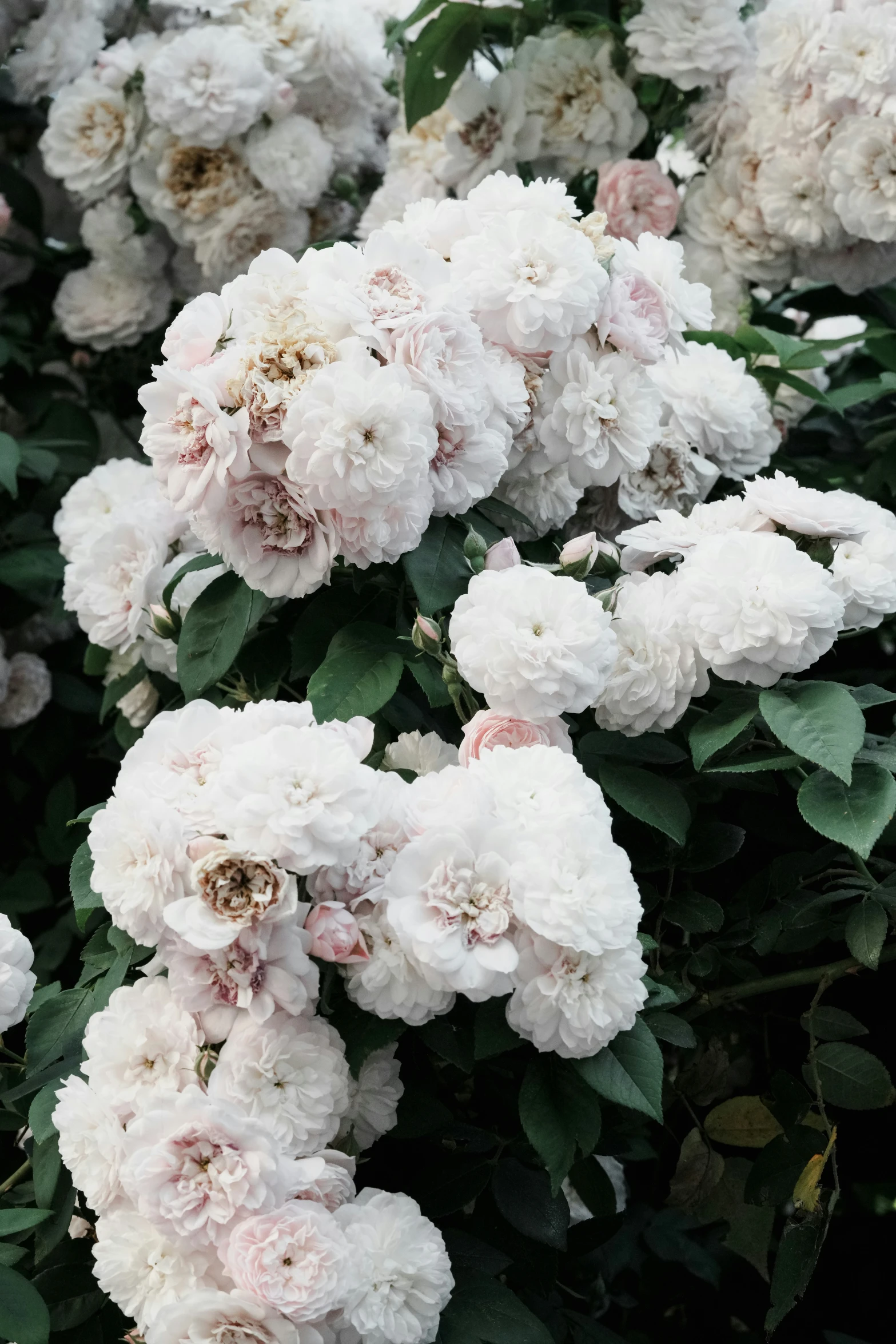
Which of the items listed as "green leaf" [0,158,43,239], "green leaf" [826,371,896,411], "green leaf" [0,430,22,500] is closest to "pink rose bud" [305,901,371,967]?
"green leaf" [0,430,22,500]

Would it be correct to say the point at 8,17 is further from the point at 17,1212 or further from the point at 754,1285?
the point at 754,1285

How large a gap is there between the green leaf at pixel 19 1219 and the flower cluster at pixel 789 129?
1086 mm

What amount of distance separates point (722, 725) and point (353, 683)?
0.76ft

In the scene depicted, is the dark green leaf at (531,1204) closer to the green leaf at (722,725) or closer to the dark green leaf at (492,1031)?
the dark green leaf at (492,1031)

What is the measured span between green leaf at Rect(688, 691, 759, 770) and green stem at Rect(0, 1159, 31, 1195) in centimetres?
50

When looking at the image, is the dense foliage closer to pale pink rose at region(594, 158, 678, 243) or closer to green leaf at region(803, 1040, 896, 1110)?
green leaf at region(803, 1040, 896, 1110)

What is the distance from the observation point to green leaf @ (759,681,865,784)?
0.72 m

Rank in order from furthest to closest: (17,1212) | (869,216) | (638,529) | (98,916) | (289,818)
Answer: (869,216)
(98,916)
(638,529)
(17,1212)
(289,818)

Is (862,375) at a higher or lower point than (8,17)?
lower

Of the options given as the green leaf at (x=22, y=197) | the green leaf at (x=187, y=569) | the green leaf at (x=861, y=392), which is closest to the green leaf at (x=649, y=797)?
the green leaf at (x=187, y=569)

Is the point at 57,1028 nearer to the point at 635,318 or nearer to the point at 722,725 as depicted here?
the point at 722,725

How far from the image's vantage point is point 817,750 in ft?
2.39

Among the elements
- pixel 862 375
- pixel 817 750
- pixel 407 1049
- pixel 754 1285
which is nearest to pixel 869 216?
pixel 862 375

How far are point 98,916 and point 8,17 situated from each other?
1157 mm
